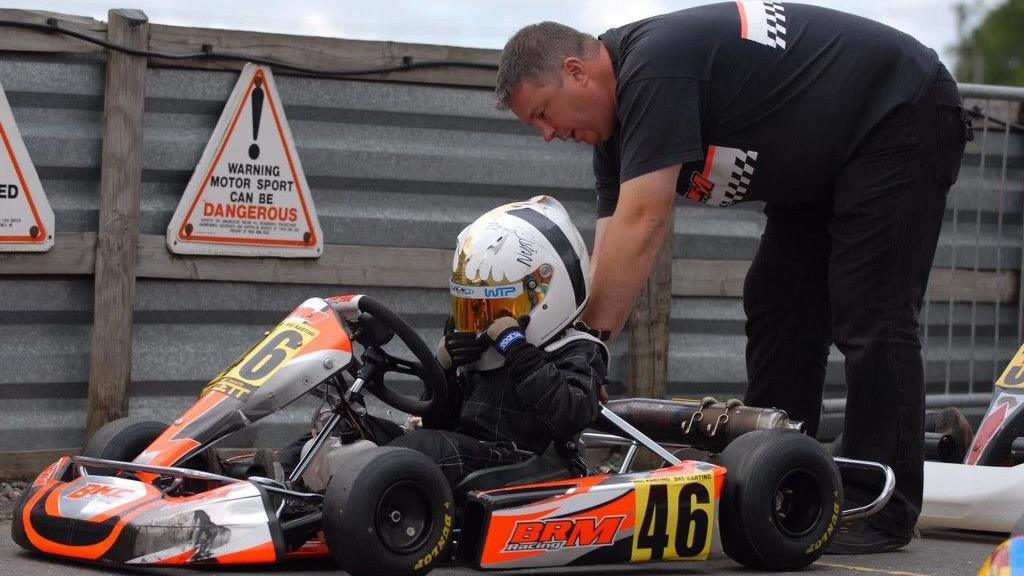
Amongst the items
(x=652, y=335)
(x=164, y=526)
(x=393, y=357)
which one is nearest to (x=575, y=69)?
(x=393, y=357)

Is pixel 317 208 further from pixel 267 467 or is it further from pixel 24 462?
pixel 267 467

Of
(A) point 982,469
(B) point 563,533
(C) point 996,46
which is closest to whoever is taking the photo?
(B) point 563,533

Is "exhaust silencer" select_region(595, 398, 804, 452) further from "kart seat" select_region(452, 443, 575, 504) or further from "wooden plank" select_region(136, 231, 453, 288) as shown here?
"wooden plank" select_region(136, 231, 453, 288)

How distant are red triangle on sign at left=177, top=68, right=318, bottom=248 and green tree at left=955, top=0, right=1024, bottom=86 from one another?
6107 cm

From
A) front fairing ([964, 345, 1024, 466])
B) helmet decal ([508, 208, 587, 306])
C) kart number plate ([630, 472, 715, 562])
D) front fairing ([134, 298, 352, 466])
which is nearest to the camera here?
front fairing ([134, 298, 352, 466])

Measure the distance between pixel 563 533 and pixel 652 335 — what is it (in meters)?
2.71

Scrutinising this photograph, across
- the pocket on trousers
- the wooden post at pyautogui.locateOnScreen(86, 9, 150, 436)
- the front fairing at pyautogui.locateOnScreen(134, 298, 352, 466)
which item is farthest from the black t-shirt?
the wooden post at pyautogui.locateOnScreen(86, 9, 150, 436)

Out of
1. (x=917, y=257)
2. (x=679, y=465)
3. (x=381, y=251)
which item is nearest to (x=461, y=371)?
(x=679, y=465)

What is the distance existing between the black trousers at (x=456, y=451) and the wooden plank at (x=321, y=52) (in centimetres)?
228

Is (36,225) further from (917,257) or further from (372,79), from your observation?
(917,257)

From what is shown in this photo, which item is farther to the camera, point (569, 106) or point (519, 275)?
point (569, 106)

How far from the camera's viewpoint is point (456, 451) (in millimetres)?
3816

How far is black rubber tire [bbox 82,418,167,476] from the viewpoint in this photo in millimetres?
3945

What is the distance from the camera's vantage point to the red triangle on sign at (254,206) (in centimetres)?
558
